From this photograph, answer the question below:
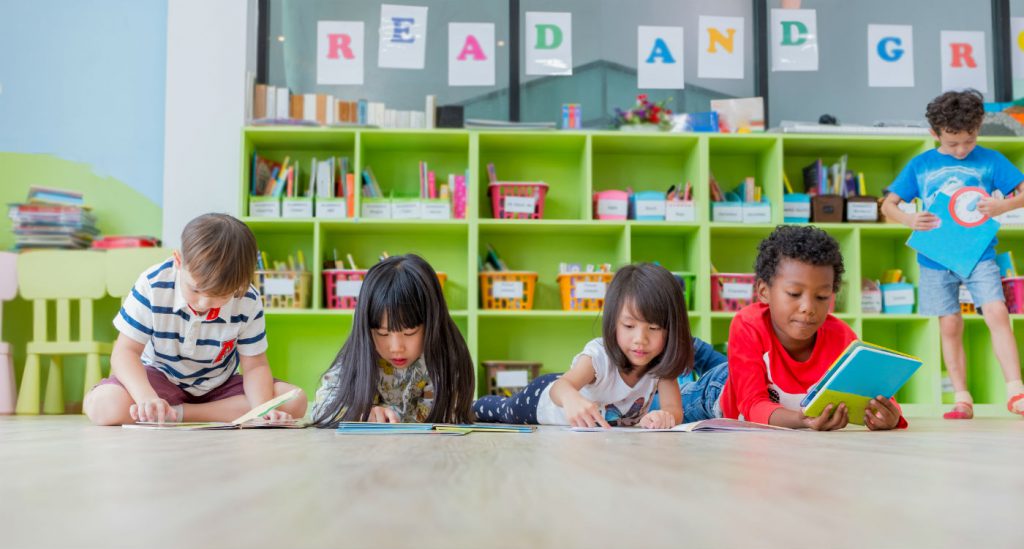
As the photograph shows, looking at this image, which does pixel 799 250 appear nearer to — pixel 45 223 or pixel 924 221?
pixel 924 221

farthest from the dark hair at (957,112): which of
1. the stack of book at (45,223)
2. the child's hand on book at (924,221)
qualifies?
the stack of book at (45,223)

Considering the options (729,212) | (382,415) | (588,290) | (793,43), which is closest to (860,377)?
(382,415)

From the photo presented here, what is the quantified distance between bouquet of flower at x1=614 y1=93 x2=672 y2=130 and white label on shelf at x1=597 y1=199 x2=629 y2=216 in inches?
14.2

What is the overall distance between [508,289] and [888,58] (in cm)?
214

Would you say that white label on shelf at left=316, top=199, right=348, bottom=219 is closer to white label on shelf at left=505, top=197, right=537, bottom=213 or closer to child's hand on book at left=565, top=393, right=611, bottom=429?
white label on shelf at left=505, top=197, right=537, bottom=213

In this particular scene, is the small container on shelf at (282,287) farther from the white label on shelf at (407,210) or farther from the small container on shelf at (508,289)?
the small container on shelf at (508,289)

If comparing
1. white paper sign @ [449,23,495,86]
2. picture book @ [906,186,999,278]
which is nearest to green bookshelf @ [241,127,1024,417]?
white paper sign @ [449,23,495,86]

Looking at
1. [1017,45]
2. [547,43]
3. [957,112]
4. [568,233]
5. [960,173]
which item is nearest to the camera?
[957,112]

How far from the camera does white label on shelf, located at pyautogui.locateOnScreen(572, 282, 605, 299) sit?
11.6 ft

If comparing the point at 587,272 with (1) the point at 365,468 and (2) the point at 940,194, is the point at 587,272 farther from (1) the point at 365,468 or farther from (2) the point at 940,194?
(1) the point at 365,468

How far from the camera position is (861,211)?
362 centimetres

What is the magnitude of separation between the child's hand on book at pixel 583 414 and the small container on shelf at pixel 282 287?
2.09 m

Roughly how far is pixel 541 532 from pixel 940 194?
115 inches

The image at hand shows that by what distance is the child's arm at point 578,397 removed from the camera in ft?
5.01
